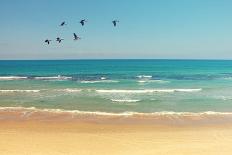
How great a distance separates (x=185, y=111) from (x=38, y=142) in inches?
371

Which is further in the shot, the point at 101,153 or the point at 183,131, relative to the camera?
the point at 183,131

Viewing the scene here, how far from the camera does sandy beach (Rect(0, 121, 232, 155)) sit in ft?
40.5

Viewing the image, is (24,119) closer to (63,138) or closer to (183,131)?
(63,138)

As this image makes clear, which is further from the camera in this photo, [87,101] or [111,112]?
[87,101]

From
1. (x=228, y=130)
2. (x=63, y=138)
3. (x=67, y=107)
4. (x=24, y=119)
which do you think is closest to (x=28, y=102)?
(x=67, y=107)

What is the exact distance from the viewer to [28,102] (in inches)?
955

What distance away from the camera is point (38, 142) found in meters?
13.4

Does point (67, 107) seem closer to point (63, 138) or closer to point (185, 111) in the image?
point (185, 111)

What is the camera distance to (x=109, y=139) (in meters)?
14.0

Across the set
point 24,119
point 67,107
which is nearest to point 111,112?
point 67,107

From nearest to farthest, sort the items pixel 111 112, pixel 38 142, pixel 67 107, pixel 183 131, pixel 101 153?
pixel 101 153 → pixel 38 142 → pixel 183 131 → pixel 111 112 → pixel 67 107

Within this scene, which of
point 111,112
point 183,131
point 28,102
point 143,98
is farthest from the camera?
point 143,98

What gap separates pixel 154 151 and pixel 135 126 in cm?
438

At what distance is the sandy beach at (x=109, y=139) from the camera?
40.5 feet
